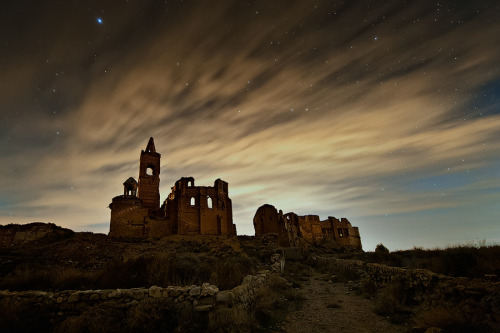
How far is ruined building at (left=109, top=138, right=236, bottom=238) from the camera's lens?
36.8 meters

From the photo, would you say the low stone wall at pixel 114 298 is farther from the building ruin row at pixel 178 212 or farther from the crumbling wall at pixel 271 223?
the crumbling wall at pixel 271 223

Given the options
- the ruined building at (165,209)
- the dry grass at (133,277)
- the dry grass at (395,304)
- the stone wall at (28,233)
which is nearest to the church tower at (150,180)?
the ruined building at (165,209)

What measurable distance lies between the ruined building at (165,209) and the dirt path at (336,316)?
31176 mm

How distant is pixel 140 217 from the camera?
37.2 meters

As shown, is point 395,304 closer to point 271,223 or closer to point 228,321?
point 228,321

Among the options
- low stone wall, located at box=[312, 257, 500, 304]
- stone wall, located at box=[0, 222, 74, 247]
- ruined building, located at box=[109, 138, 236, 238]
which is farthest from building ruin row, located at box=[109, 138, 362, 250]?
low stone wall, located at box=[312, 257, 500, 304]

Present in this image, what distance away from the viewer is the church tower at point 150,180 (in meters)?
45.5

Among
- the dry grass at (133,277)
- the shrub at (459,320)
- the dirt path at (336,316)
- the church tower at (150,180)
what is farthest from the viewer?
the church tower at (150,180)

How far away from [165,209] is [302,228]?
27904mm

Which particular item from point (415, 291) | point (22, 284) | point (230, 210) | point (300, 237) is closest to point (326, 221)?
point (300, 237)

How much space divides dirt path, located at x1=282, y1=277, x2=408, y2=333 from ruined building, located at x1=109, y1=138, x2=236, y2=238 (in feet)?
102

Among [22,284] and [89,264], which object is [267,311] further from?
[89,264]

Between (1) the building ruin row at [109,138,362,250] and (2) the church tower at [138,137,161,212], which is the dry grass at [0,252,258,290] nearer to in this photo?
(1) the building ruin row at [109,138,362,250]

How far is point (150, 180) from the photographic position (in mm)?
46562
